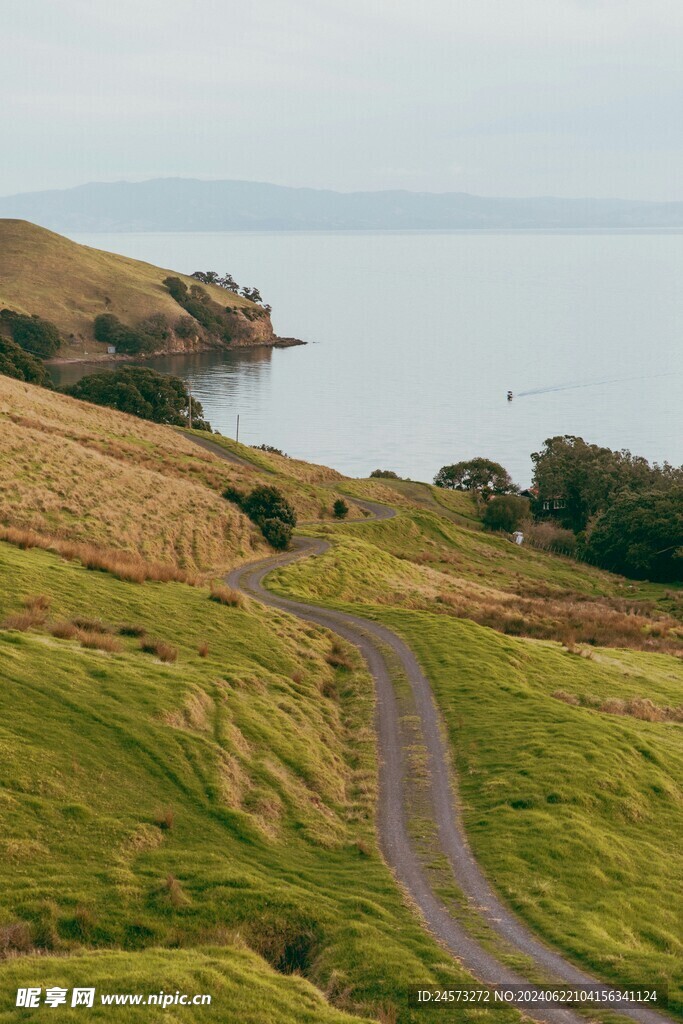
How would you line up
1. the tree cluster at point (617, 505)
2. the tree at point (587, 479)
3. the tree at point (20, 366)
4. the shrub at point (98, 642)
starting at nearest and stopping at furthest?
the shrub at point (98, 642), the tree cluster at point (617, 505), the tree at point (587, 479), the tree at point (20, 366)

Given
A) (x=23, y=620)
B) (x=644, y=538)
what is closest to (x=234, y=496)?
(x=23, y=620)

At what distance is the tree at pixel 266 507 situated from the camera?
198 feet

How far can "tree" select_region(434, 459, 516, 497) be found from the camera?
114 meters

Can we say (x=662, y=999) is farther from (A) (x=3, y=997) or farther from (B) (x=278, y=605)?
(B) (x=278, y=605)

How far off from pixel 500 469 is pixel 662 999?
9994cm

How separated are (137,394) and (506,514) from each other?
165 ft

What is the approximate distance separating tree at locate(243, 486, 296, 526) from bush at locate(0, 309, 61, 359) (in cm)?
14588

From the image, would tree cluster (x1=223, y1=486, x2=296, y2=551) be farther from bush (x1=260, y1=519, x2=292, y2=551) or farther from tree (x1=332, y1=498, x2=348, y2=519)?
tree (x1=332, y1=498, x2=348, y2=519)

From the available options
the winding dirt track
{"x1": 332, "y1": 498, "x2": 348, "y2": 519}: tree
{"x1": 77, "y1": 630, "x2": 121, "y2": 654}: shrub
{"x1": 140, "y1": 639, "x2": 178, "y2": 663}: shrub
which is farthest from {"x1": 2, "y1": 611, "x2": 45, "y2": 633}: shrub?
{"x1": 332, "y1": 498, "x2": 348, "y2": 519}: tree

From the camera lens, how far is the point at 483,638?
131ft

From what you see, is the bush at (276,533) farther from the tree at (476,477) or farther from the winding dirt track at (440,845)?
the tree at (476,477)

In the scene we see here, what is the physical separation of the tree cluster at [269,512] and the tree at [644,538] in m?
34.8

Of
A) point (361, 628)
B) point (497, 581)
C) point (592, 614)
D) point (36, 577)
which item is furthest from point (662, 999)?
point (497, 581)

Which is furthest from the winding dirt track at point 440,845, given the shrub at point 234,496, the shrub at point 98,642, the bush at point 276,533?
the shrub at point 234,496
